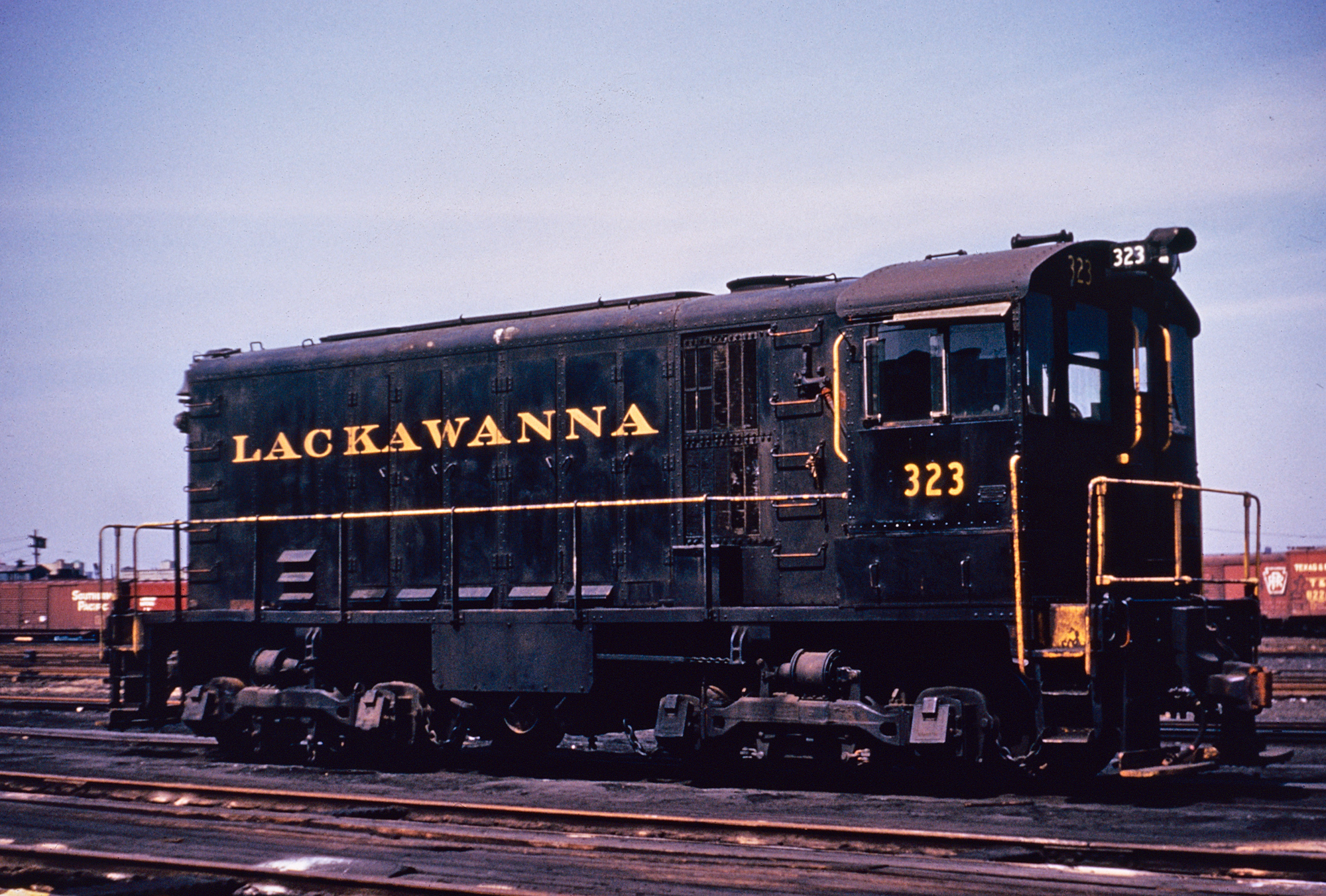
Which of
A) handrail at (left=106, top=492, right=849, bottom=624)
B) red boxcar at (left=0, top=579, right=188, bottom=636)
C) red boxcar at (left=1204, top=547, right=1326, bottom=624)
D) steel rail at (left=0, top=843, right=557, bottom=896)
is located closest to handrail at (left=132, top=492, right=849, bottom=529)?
handrail at (left=106, top=492, right=849, bottom=624)

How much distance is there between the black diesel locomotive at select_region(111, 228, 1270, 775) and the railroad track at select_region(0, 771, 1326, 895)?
5.76 feet

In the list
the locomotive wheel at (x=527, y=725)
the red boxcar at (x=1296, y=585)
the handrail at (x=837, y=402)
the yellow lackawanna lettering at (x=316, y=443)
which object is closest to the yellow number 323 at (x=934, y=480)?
the handrail at (x=837, y=402)

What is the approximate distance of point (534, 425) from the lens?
13.1 metres

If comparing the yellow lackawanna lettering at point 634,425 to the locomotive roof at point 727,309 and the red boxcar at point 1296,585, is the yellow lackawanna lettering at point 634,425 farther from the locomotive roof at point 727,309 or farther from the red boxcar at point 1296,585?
the red boxcar at point 1296,585

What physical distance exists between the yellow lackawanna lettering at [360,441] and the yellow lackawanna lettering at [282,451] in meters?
0.67

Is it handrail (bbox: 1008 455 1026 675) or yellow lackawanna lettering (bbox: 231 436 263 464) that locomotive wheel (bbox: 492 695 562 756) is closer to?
yellow lackawanna lettering (bbox: 231 436 263 464)

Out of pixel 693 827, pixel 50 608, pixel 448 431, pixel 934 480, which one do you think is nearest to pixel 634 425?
pixel 448 431

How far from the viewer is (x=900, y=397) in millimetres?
10711

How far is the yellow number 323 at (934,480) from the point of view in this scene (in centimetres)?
1042

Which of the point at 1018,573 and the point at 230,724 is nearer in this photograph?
the point at 1018,573

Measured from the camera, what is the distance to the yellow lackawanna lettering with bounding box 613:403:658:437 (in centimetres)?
1248

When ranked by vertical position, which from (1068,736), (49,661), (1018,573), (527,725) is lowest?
(49,661)

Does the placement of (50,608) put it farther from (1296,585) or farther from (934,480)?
(934,480)

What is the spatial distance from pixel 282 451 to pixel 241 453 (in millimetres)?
599
